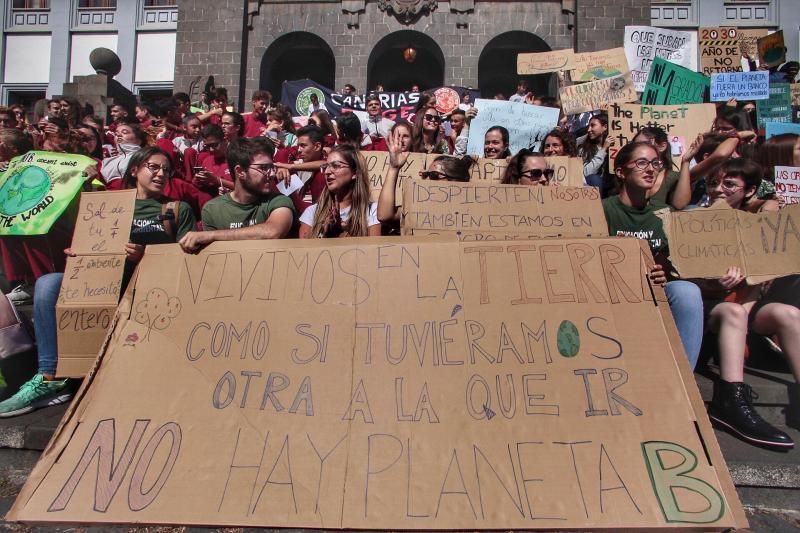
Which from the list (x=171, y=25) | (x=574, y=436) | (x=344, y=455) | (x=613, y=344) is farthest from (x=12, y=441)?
(x=171, y=25)

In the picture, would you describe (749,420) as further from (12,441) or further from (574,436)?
(12,441)

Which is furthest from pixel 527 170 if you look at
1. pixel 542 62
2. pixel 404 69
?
pixel 404 69

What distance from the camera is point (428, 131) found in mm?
5410

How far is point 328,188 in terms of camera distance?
333cm

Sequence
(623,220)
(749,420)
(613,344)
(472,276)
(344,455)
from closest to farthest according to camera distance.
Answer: (344,455), (613,344), (472,276), (749,420), (623,220)

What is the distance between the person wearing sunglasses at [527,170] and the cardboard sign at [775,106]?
4.83 meters

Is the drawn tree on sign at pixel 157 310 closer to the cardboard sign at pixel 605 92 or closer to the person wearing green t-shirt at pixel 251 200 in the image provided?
the person wearing green t-shirt at pixel 251 200

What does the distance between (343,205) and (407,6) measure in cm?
1242

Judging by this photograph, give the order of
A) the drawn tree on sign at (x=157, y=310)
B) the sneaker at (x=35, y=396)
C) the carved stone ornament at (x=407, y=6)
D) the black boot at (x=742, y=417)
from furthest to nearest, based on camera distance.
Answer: the carved stone ornament at (x=407, y=6)
the sneaker at (x=35, y=396)
the black boot at (x=742, y=417)
the drawn tree on sign at (x=157, y=310)

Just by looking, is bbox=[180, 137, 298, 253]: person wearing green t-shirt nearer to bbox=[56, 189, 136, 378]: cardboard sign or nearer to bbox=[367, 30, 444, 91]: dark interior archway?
bbox=[56, 189, 136, 378]: cardboard sign

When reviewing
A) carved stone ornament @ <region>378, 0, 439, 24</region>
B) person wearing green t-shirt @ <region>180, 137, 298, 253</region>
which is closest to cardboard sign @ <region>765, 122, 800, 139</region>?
person wearing green t-shirt @ <region>180, 137, 298, 253</region>

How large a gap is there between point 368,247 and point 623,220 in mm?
1574

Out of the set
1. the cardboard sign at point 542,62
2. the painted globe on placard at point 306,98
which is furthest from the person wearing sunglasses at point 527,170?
the painted globe on placard at point 306,98

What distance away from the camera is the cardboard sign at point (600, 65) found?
6.88 m
